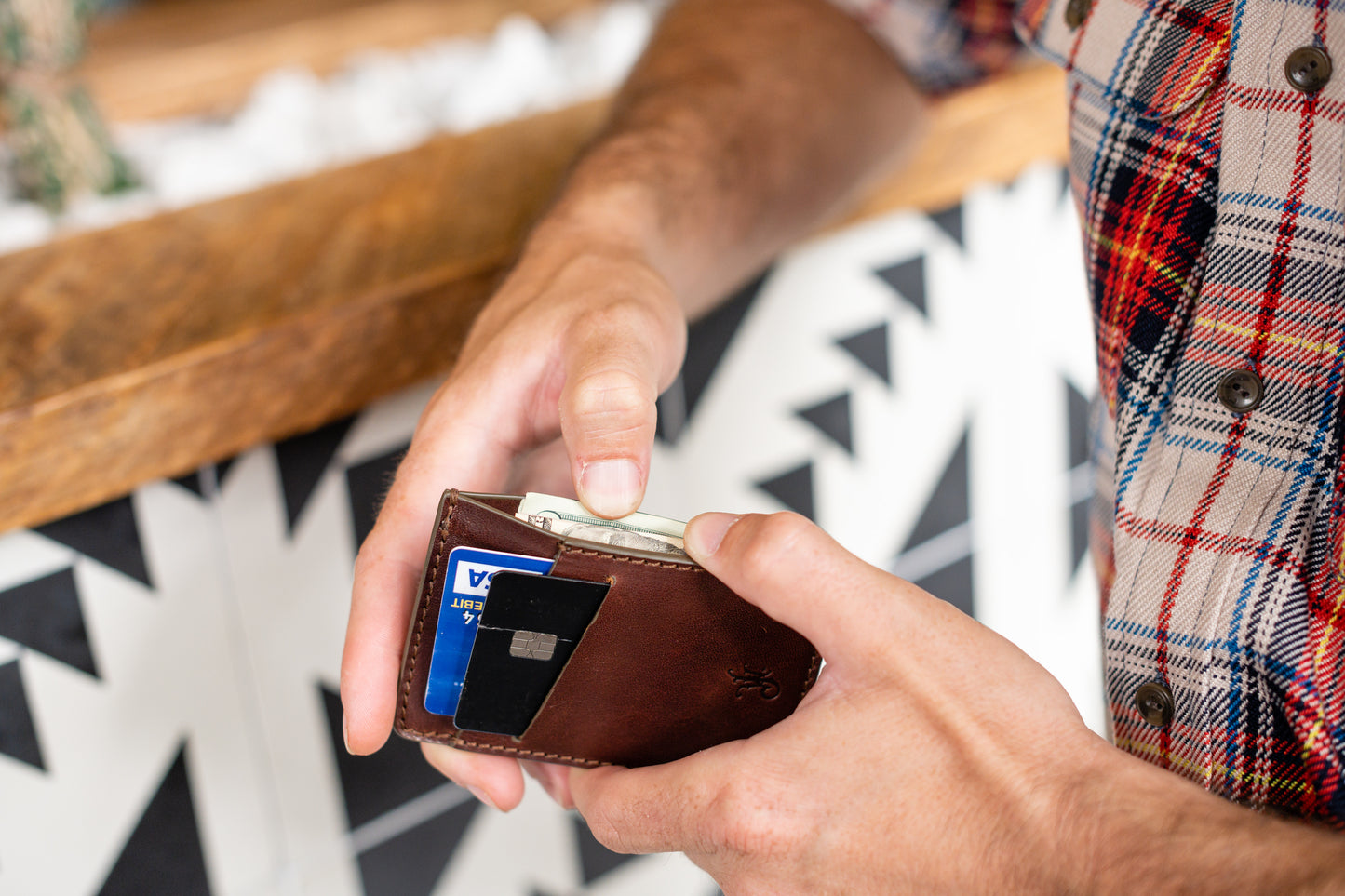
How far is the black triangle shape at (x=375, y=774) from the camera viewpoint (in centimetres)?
94

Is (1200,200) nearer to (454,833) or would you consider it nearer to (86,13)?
(454,833)

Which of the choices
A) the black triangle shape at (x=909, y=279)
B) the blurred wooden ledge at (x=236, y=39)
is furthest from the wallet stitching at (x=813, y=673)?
the blurred wooden ledge at (x=236, y=39)

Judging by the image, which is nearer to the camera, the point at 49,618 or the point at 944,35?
the point at 49,618

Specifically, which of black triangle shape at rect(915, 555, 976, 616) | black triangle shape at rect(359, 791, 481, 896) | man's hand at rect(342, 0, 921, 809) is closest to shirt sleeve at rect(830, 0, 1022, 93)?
man's hand at rect(342, 0, 921, 809)

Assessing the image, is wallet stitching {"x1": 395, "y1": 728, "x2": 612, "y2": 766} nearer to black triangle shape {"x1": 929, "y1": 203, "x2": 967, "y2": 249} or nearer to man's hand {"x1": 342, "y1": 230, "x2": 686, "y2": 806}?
man's hand {"x1": 342, "y1": 230, "x2": 686, "y2": 806}

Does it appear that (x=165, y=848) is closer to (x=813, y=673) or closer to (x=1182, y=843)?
(x=813, y=673)

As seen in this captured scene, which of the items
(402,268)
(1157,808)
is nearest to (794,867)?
(1157,808)

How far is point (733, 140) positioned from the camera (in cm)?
95

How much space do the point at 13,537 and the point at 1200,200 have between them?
81cm

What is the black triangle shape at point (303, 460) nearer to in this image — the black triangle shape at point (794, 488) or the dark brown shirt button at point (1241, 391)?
the black triangle shape at point (794, 488)

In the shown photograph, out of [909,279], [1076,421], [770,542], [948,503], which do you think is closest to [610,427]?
[770,542]

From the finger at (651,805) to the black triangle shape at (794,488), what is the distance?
562mm

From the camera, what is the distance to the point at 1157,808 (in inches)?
18.8

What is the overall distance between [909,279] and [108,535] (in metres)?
0.87
